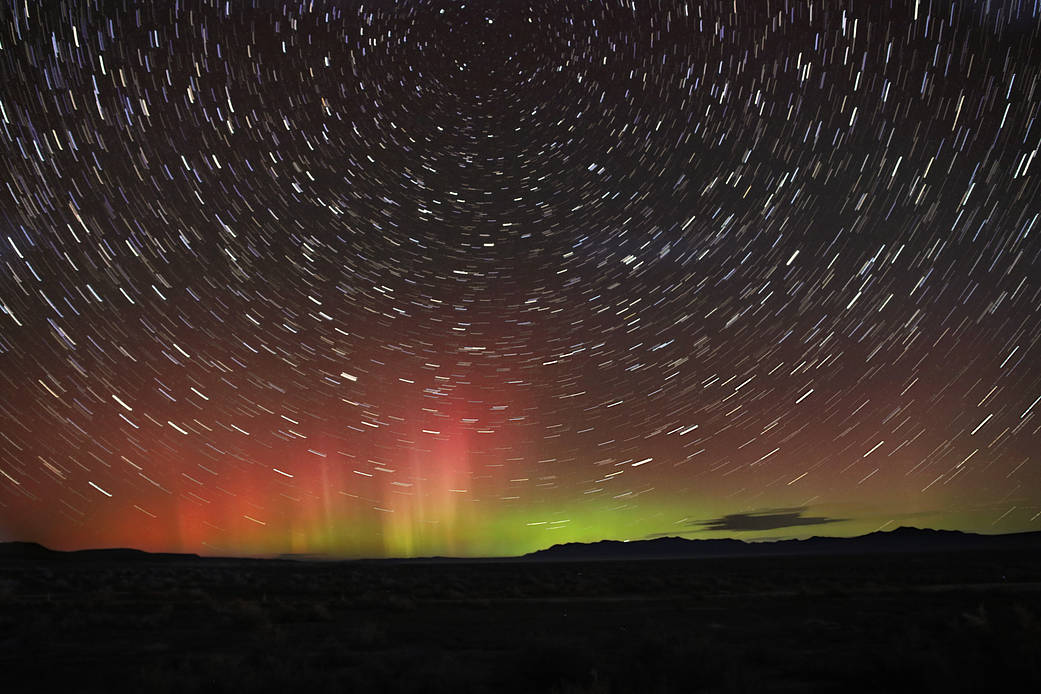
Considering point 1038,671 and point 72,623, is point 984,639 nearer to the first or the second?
point 1038,671

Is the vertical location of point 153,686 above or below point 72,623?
below

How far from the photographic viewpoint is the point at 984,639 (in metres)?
13.6

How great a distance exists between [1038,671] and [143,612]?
898 inches

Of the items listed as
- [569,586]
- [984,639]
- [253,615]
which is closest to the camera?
[984,639]

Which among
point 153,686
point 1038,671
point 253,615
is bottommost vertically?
point 1038,671

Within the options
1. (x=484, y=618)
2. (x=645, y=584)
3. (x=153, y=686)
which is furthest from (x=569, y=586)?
(x=153, y=686)

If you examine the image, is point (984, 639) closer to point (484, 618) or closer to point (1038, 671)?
point (1038, 671)

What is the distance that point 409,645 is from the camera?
15898 millimetres

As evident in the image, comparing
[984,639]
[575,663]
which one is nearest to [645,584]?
[984,639]

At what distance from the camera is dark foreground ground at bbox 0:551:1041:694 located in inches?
423

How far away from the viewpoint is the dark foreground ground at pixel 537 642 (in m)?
10.7

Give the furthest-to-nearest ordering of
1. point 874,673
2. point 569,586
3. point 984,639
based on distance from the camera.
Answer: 1. point 569,586
2. point 984,639
3. point 874,673

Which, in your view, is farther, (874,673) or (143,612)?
(143,612)

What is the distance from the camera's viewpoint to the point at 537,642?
1241 centimetres
